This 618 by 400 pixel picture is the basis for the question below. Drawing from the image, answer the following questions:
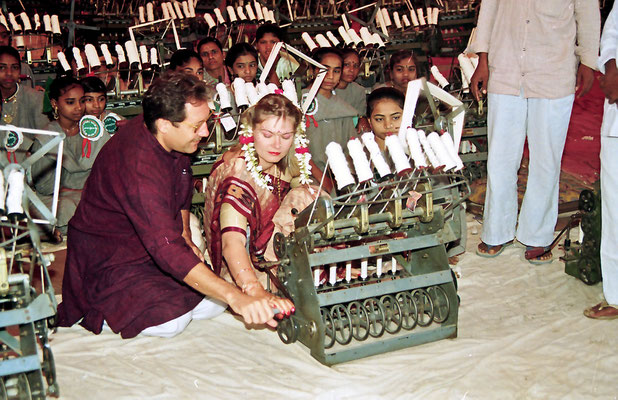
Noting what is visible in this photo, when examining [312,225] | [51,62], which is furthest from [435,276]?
[51,62]

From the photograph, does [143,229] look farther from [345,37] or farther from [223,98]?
[345,37]

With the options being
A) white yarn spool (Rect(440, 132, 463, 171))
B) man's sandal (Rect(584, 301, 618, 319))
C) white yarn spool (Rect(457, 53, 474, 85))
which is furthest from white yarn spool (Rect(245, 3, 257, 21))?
man's sandal (Rect(584, 301, 618, 319))

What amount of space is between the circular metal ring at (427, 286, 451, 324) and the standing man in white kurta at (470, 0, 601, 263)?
108 centimetres

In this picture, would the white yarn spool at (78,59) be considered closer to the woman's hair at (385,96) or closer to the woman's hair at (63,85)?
the woman's hair at (63,85)

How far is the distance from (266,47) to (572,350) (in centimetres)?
403

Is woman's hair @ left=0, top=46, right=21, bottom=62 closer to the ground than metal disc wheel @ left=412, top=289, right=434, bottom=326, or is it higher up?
higher up

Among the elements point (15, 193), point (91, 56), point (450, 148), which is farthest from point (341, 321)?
point (91, 56)

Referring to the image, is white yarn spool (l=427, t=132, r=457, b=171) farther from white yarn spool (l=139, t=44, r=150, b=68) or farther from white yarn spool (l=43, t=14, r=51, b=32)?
white yarn spool (l=43, t=14, r=51, b=32)

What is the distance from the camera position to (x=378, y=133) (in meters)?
4.27

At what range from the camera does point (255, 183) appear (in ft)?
10.6

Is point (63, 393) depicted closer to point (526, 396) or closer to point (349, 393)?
point (349, 393)

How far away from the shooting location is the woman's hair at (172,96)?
9.28 feet

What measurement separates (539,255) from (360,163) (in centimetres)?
169

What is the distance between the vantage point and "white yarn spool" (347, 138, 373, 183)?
2752 mm
